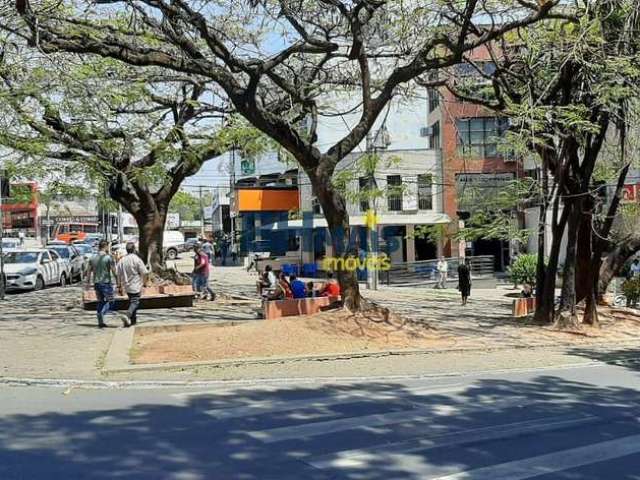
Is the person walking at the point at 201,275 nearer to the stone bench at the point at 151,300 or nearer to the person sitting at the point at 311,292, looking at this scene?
the stone bench at the point at 151,300

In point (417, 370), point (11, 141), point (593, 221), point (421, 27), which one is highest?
point (421, 27)

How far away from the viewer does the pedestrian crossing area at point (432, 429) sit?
5641 millimetres

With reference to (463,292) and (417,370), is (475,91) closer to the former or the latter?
(463,292)

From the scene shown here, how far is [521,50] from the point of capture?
17.2 metres

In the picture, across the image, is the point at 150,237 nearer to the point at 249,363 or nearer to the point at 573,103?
the point at 249,363

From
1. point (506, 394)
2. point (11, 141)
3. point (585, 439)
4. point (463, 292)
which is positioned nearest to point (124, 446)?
point (585, 439)

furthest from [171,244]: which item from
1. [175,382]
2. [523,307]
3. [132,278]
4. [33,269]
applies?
[175,382]

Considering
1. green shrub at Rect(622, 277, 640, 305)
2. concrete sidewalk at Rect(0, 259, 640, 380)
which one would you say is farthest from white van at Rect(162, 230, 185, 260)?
green shrub at Rect(622, 277, 640, 305)

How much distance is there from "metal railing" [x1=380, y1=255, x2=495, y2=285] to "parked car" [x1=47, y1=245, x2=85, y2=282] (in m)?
13.8

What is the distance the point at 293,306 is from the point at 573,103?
7.33m

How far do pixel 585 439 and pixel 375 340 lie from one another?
6.53 meters

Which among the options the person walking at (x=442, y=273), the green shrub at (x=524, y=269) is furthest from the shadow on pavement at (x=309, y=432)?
the person walking at (x=442, y=273)

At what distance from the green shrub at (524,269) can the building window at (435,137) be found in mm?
11954

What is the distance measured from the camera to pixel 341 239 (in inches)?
570
